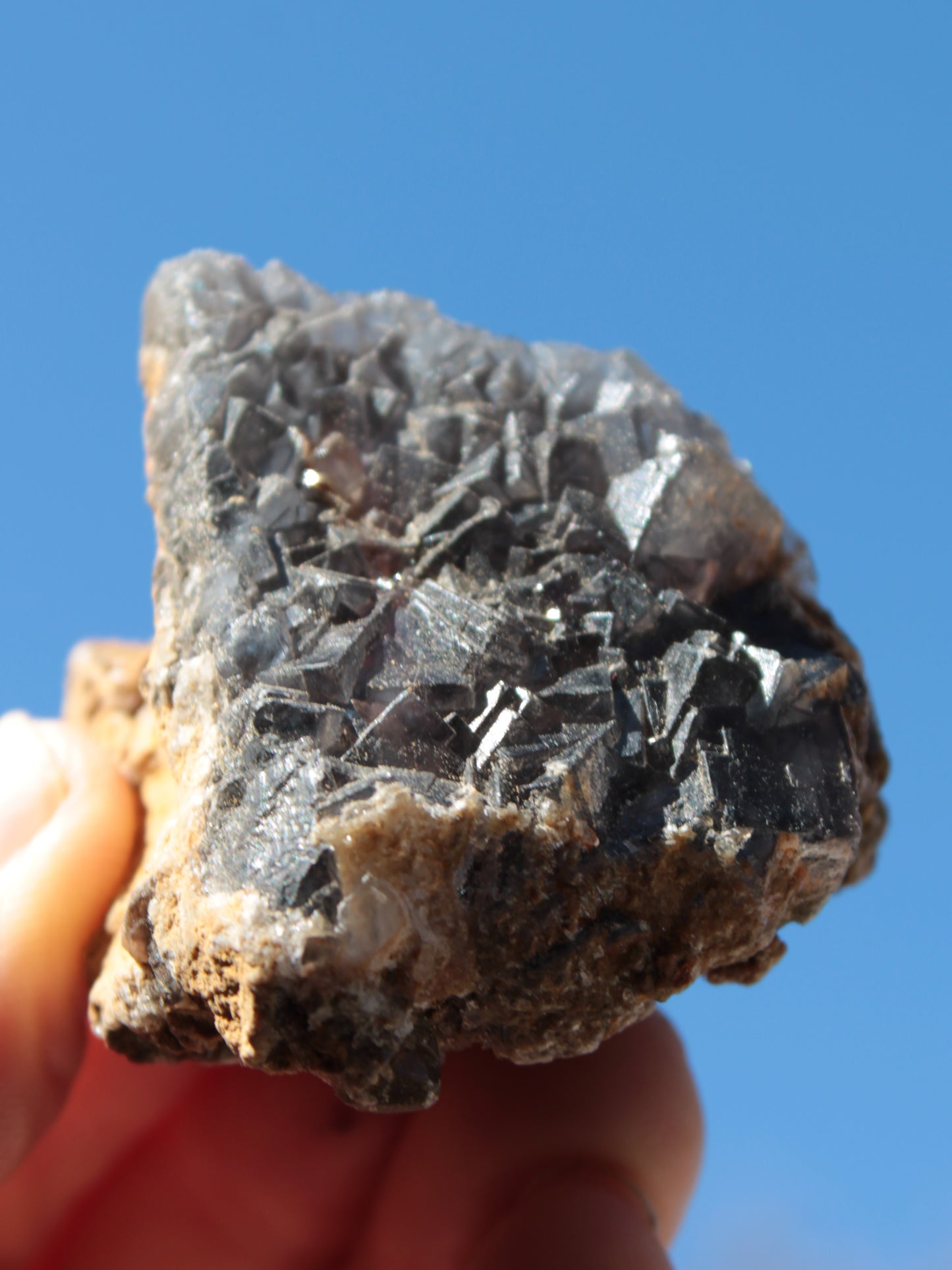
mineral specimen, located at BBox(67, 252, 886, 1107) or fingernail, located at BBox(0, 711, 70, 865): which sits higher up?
mineral specimen, located at BBox(67, 252, 886, 1107)

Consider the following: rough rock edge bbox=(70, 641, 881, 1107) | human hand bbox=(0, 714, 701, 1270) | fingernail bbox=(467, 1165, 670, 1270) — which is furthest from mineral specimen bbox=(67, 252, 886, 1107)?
fingernail bbox=(467, 1165, 670, 1270)

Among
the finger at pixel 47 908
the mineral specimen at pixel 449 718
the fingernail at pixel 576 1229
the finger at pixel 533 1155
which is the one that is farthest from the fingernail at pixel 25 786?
the fingernail at pixel 576 1229

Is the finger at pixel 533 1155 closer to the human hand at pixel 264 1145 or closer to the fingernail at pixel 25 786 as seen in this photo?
the human hand at pixel 264 1145

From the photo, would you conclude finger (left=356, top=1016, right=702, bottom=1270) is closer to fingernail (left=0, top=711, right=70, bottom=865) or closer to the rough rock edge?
the rough rock edge

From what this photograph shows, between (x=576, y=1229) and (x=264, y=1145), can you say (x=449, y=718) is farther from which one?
(x=264, y=1145)

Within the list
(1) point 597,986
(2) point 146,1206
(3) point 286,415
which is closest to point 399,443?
(3) point 286,415

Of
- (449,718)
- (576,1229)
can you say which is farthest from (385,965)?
(576,1229)

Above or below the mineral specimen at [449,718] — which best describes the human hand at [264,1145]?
below
